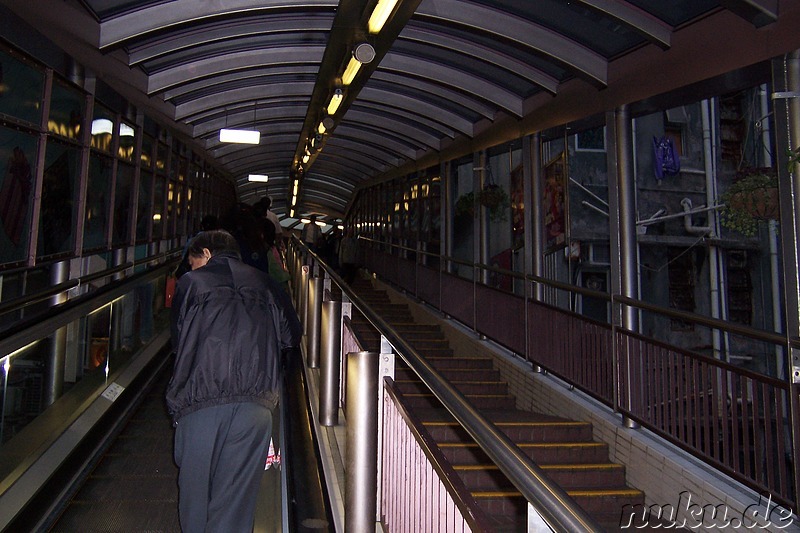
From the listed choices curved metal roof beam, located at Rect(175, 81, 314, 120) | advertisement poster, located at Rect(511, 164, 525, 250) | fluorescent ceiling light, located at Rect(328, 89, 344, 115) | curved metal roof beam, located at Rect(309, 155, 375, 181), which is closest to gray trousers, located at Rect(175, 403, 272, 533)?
fluorescent ceiling light, located at Rect(328, 89, 344, 115)

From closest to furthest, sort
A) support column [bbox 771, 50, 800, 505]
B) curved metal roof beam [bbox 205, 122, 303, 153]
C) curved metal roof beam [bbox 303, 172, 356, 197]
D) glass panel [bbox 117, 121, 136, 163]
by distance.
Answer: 1. support column [bbox 771, 50, 800, 505]
2. glass panel [bbox 117, 121, 136, 163]
3. curved metal roof beam [bbox 205, 122, 303, 153]
4. curved metal roof beam [bbox 303, 172, 356, 197]

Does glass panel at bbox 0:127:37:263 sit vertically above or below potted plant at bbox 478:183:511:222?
below

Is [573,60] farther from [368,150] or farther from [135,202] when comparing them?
[368,150]

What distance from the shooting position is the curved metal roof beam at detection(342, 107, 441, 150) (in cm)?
1060

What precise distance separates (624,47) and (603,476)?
154 inches

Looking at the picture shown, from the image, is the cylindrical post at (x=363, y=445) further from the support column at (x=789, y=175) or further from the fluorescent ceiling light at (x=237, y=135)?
the fluorescent ceiling light at (x=237, y=135)

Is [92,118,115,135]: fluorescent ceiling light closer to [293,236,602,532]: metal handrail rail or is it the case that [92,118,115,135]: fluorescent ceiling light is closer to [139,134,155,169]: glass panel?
[139,134,155,169]: glass panel

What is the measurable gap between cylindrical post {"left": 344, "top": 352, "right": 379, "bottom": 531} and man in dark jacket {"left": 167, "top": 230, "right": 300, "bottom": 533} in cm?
42

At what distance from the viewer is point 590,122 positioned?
6465 mm

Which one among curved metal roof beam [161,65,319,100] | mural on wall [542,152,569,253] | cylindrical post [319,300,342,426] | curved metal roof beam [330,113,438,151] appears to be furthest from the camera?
curved metal roof beam [330,113,438,151]

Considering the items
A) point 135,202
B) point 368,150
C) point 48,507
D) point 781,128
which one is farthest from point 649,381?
point 368,150

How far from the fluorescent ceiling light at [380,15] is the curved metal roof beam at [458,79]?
2.54 meters

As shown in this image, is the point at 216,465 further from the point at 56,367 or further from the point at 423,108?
the point at 423,108

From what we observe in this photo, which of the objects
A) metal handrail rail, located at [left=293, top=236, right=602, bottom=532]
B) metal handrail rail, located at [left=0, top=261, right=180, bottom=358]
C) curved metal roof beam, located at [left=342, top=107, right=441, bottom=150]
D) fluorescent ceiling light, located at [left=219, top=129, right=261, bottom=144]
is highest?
curved metal roof beam, located at [left=342, top=107, right=441, bottom=150]
